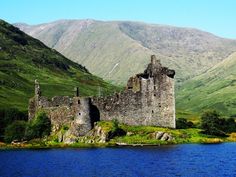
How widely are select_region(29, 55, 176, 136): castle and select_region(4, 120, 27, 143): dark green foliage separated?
17.8 ft

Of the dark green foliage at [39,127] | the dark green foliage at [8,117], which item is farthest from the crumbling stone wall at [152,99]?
the dark green foliage at [8,117]

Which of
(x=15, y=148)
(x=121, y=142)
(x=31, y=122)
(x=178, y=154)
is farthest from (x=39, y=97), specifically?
(x=178, y=154)

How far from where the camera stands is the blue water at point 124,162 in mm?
57688

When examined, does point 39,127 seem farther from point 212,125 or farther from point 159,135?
point 212,125

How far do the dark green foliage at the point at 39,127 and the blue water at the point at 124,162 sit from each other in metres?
11.2

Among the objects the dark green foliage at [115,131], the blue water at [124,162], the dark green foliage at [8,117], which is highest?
the dark green foliage at [8,117]

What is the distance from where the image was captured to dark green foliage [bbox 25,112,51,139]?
334ft

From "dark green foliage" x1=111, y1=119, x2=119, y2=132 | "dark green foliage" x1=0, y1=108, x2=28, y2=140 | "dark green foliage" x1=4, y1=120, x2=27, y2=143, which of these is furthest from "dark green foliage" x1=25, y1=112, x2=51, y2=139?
"dark green foliage" x1=111, y1=119, x2=119, y2=132

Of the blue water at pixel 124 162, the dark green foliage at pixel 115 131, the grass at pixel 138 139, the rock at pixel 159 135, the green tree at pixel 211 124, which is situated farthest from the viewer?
the green tree at pixel 211 124

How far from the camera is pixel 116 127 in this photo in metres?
96.2

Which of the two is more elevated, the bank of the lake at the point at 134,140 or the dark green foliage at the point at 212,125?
the dark green foliage at the point at 212,125

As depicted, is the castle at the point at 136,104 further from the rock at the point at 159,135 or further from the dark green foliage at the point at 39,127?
the rock at the point at 159,135

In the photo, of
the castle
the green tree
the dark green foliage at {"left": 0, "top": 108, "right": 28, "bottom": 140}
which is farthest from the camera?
the dark green foliage at {"left": 0, "top": 108, "right": 28, "bottom": 140}

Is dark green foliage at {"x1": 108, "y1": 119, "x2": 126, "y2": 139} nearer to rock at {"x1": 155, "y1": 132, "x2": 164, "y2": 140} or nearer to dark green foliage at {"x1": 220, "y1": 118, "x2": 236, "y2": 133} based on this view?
rock at {"x1": 155, "y1": 132, "x2": 164, "y2": 140}
